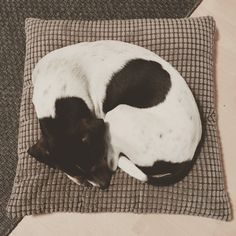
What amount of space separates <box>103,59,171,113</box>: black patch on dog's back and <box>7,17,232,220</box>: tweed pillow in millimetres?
365

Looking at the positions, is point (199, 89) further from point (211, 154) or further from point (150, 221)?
point (150, 221)

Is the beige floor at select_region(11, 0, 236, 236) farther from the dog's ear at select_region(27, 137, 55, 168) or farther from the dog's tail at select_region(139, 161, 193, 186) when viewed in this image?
the dog's ear at select_region(27, 137, 55, 168)

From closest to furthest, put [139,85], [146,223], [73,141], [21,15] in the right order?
[73,141] → [139,85] → [146,223] → [21,15]

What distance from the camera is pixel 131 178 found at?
1.95m

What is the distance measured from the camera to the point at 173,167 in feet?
5.77

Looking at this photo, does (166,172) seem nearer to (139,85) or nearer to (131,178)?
(131,178)

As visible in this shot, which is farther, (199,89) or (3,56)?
(3,56)

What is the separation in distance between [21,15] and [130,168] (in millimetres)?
1265

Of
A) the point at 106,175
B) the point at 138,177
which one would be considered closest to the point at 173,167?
the point at 138,177

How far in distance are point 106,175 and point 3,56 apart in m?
1.05

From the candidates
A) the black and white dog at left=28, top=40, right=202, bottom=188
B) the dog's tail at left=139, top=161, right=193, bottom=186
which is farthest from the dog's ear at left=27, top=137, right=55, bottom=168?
the dog's tail at left=139, top=161, right=193, bottom=186

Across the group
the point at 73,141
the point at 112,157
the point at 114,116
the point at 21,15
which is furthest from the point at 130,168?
the point at 21,15

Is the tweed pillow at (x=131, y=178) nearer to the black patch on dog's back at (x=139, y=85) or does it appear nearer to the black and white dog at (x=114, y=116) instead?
the black and white dog at (x=114, y=116)

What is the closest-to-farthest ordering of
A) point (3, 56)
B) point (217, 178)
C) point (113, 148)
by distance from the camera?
point (113, 148)
point (217, 178)
point (3, 56)
